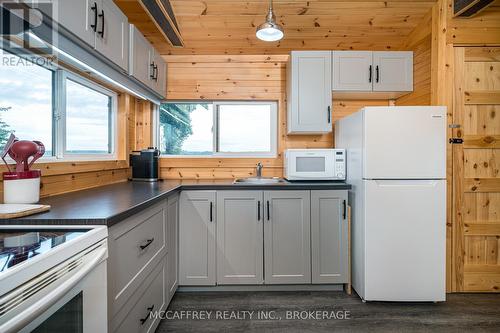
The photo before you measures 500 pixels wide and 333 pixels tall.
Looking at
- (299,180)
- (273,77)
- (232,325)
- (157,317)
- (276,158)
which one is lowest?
(232,325)

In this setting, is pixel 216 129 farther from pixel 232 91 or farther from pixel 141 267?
pixel 141 267

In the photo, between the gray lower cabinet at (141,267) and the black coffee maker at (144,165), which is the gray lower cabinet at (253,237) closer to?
the gray lower cabinet at (141,267)

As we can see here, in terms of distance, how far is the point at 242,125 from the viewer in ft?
10.7

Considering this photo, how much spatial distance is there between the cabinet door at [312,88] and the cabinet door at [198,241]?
4.01 feet

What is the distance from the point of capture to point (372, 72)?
2775 millimetres

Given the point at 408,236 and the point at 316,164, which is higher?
the point at 316,164

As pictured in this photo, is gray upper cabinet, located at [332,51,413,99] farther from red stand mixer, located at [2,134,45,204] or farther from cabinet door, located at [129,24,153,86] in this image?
red stand mixer, located at [2,134,45,204]

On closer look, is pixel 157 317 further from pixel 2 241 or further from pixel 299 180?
pixel 299 180

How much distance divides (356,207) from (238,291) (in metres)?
1.25

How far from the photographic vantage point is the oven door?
2559 mm

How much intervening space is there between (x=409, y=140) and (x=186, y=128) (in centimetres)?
226

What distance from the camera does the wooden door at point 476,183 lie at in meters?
2.43

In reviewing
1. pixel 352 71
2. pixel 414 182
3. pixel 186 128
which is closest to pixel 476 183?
pixel 414 182

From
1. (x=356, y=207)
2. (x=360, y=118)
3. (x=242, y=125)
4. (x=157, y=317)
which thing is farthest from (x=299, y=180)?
(x=157, y=317)
